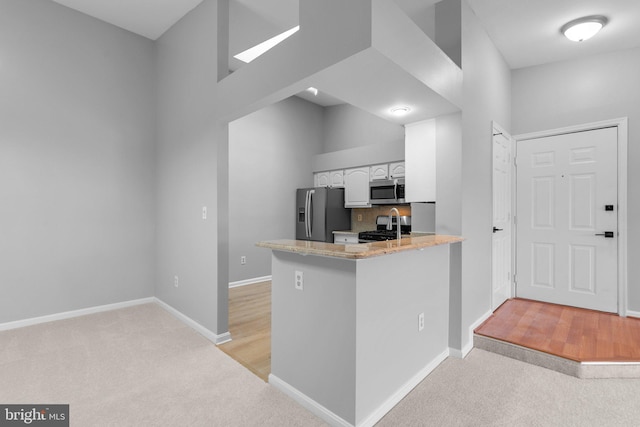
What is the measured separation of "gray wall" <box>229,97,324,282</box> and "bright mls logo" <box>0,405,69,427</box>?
305 cm

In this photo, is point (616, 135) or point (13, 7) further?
point (616, 135)

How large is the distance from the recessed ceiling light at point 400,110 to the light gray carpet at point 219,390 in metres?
2.25

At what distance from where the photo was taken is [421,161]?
306cm

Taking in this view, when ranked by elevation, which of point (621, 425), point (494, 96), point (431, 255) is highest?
point (494, 96)

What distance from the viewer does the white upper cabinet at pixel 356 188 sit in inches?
209

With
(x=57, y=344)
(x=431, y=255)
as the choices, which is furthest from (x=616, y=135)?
(x=57, y=344)

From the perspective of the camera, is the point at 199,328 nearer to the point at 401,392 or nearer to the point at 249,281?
the point at 249,281

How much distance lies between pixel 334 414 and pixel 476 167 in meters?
2.54

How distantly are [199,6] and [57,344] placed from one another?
370cm

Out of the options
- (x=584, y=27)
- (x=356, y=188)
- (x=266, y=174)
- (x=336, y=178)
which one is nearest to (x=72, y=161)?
(x=266, y=174)

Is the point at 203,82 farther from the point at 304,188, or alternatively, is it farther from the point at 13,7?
the point at 304,188

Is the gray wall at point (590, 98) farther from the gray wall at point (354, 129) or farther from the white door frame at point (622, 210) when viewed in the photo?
the gray wall at point (354, 129)

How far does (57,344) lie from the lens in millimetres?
2906

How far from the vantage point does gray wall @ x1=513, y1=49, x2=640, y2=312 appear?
3.49 m
